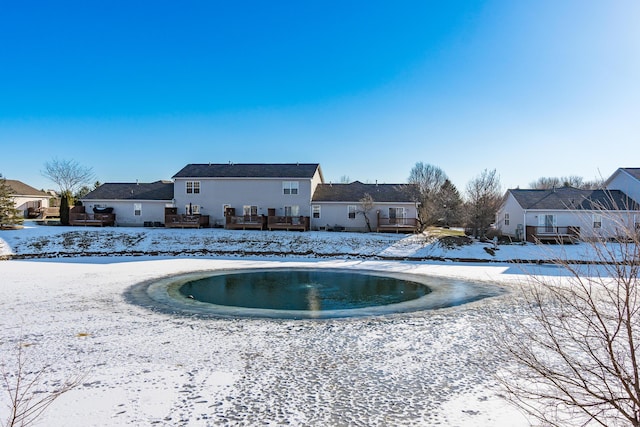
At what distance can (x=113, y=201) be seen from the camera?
39219 millimetres

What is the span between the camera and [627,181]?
117 feet

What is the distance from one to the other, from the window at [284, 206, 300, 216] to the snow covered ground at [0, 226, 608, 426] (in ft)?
67.9

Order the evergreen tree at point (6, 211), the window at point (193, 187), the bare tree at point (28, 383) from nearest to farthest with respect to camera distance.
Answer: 1. the bare tree at point (28, 383)
2. the evergreen tree at point (6, 211)
3. the window at point (193, 187)

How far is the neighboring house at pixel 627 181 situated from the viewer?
34.4 m

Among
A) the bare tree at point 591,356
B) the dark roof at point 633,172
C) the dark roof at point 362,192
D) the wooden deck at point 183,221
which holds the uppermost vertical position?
the dark roof at point 633,172

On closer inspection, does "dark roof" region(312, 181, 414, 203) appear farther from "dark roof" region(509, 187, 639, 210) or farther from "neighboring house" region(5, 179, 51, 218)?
"neighboring house" region(5, 179, 51, 218)

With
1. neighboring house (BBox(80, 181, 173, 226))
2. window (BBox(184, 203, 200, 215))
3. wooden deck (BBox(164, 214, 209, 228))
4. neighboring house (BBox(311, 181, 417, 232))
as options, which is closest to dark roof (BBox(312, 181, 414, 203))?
neighboring house (BBox(311, 181, 417, 232))

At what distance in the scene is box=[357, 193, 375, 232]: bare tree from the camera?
3556cm

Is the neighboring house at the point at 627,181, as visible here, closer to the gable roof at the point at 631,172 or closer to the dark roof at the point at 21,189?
the gable roof at the point at 631,172

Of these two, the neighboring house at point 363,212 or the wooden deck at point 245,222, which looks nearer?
the neighboring house at point 363,212

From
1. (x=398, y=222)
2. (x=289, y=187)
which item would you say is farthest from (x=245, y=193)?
(x=398, y=222)

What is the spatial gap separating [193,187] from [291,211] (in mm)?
9770

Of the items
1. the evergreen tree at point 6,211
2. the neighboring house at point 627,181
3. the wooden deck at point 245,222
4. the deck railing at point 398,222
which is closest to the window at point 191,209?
the wooden deck at point 245,222

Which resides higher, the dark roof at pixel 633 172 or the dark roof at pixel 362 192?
the dark roof at pixel 633 172
